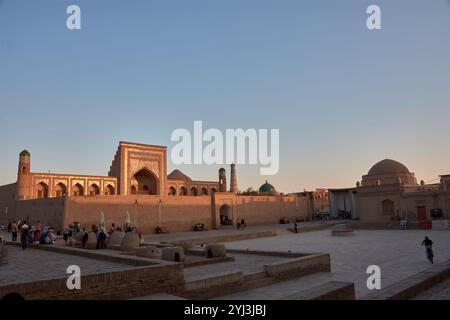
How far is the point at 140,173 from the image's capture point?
141 ft

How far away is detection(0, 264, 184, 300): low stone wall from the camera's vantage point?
6.04 meters

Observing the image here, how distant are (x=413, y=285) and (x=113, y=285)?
20.2 feet

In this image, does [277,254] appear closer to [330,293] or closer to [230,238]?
[330,293]

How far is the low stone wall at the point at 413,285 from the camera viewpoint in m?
6.65

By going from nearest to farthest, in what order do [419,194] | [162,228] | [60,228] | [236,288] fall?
[236,288], [60,228], [162,228], [419,194]

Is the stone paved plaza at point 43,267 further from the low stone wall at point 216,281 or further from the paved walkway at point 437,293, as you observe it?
the paved walkway at point 437,293

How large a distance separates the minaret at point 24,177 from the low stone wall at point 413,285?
3542cm

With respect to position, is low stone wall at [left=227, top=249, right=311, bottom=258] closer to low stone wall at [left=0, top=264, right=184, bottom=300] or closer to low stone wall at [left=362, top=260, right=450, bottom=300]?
low stone wall at [left=362, top=260, right=450, bottom=300]

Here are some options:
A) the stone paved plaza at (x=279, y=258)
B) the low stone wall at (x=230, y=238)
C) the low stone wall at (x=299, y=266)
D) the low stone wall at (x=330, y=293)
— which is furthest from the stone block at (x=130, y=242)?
the low stone wall at (x=330, y=293)

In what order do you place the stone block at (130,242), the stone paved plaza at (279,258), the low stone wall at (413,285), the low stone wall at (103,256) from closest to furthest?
1. the low stone wall at (413,285)
2. the stone paved plaza at (279,258)
3. the low stone wall at (103,256)
4. the stone block at (130,242)
